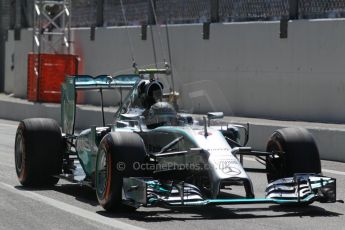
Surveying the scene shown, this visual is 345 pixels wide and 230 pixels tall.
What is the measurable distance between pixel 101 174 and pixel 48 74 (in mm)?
24337

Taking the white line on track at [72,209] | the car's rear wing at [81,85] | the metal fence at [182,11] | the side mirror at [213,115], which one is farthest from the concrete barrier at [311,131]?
the white line on track at [72,209]

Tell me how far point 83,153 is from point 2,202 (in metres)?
1.30

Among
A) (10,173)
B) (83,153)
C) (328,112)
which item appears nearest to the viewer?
(83,153)

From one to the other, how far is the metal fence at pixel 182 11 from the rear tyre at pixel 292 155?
5.63 metres

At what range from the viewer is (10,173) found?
1398 centimetres

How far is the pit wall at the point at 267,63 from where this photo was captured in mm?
21172

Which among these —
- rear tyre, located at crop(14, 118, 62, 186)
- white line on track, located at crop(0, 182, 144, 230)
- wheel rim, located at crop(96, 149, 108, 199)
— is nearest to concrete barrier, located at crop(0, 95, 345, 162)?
rear tyre, located at crop(14, 118, 62, 186)

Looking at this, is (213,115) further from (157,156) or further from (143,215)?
(143,215)

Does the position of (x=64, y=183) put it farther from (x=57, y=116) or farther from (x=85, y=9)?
(x=85, y=9)

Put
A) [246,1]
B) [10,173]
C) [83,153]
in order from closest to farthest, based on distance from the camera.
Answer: [83,153] < [10,173] < [246,1]

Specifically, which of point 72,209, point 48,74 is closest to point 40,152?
point 72,209

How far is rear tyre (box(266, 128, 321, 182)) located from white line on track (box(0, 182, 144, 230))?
7.66 ft

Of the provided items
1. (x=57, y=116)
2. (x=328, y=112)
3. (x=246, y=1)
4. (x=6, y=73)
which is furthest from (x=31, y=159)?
(x=6, y=73)

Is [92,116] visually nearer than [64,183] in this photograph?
No
